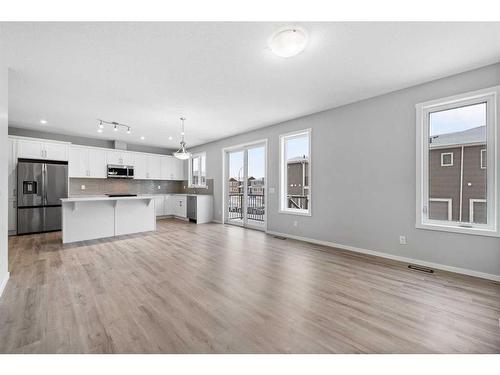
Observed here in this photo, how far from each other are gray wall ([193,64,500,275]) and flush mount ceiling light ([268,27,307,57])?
7.05 feet

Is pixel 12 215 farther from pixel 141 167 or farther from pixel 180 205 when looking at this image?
pixel 180 205

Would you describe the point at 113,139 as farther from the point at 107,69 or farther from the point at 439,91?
the point at 439,91

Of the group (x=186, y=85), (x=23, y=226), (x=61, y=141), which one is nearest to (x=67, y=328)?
(x=186, y=85)

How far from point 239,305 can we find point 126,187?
22.8 ft

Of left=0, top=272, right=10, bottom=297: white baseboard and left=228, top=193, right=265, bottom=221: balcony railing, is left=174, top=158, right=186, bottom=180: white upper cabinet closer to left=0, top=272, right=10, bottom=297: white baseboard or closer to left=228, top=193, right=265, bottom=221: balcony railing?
left=228, top=193, right=265, bottom=221: balcony railing

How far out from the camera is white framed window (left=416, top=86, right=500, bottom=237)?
2725 mm

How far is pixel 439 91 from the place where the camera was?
9.98 ft

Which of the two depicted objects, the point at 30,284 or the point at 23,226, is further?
the point at 23,226

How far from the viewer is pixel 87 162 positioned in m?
6.38

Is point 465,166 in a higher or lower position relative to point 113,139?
lower

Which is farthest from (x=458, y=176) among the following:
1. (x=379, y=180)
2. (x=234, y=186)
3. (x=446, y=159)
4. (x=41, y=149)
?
(x=41, y=149)

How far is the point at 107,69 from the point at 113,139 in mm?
4963

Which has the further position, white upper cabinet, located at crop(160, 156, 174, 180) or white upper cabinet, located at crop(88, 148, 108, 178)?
white upper cabinet, located at crop(160, 156, 174, 180)

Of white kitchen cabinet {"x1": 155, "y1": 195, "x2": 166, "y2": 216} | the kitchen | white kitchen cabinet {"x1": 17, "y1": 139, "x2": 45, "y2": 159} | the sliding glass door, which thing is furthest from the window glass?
white kitchen cabinet {"x1": 17, "y1": 139, "x2": 45, "y2": 159}
